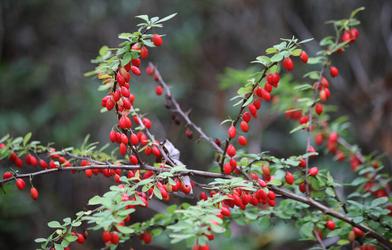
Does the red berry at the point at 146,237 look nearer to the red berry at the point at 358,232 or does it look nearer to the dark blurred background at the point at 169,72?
the red berry at the point at 358,232

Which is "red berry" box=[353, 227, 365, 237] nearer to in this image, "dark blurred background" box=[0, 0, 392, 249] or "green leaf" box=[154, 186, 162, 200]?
"green leaf" box=[154, 186, 162, 200]

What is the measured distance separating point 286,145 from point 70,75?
92.9 inches

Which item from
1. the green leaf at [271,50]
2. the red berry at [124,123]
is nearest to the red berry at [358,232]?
the green leaf at [271,50]

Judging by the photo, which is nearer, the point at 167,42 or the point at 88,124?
the point at 88,124

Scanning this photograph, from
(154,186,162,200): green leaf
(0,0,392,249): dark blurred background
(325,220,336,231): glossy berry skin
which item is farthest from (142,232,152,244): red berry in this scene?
(0,0,392,249): dark blurred background

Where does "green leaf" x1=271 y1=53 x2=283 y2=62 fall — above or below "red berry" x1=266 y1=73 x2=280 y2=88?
above

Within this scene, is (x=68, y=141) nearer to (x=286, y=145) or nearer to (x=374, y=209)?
(x=286, y=145)

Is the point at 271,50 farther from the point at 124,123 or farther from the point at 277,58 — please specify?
the point at 124,123

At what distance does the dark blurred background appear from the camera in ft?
13.8

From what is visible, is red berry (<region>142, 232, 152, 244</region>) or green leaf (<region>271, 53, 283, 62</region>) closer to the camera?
green leaf (<region>271, 53, 283, 62</region>)

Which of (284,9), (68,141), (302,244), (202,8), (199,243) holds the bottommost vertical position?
(302,244)

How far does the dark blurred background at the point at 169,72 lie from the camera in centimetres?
422

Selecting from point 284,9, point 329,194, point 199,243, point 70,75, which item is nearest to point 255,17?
point 284,9

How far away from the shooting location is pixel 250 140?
4312 mm
